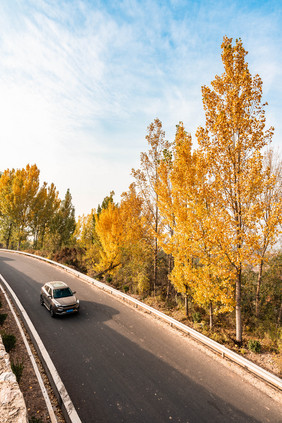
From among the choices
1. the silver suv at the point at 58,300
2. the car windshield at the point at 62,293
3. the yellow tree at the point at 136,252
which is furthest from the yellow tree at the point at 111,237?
the car windshield at the point at 62,293

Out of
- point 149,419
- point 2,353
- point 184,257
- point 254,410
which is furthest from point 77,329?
point 254,410

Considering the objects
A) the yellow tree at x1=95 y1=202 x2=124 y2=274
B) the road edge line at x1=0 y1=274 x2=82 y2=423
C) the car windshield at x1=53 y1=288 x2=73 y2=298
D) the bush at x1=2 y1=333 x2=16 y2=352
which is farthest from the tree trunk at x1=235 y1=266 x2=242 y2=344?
the yellow tree at x1=95 y1=202 x2=124 y2=274

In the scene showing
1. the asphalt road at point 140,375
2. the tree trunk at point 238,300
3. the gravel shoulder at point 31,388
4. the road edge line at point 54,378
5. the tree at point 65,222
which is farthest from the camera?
the tree at point 65,222

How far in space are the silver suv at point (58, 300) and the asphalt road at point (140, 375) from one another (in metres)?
0.47

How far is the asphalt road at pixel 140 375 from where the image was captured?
6023 millimetres

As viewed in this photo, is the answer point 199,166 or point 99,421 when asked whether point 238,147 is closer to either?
point 199,166

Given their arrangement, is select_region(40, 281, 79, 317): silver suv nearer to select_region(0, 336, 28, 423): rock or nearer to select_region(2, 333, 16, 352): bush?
select_region(2, 333, 16, 352): bush

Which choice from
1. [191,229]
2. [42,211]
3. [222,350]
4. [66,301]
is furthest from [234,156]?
[42,211]

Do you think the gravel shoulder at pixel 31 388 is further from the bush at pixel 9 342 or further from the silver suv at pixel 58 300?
the silver suv at pixel 58 300

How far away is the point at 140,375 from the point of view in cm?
744

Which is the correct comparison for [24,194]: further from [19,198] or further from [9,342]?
[9,342]

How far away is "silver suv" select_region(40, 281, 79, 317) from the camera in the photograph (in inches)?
463

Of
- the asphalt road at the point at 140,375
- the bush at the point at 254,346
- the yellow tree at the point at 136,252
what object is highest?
the yellow tree at the point at 136,252

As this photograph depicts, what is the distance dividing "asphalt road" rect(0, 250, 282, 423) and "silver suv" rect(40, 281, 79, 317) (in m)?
0.47
